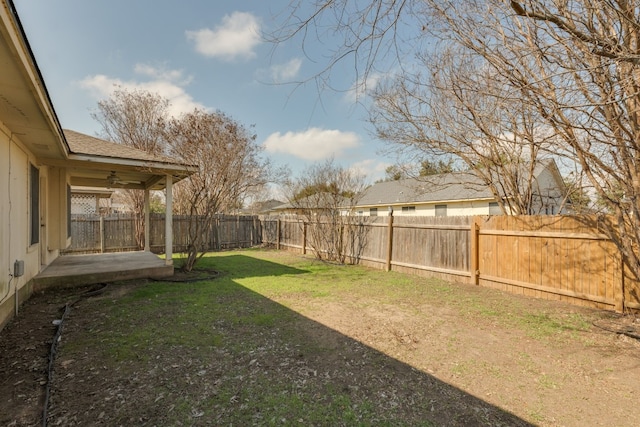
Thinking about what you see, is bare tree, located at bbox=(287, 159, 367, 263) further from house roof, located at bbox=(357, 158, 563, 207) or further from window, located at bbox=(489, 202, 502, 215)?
window, located at bbox=(489, 202, 502, 215)

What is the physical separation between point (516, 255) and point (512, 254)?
0.24 feet

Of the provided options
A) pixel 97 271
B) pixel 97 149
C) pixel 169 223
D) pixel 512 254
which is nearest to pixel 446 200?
pixel 512 254

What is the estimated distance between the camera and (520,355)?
130 inches

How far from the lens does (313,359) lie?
3146mm

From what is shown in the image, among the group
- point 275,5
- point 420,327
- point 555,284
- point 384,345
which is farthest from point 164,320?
point 555,284

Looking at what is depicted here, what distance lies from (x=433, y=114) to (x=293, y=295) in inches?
204

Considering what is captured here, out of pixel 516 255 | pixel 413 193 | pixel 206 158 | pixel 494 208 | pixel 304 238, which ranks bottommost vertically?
pixel 304 238

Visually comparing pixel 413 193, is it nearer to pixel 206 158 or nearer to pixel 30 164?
pixel 206 158

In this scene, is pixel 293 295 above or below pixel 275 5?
below

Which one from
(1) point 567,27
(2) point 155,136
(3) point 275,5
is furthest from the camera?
(2) point 155,136

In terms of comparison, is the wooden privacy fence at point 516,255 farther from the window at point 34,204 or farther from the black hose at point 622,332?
the window at point 34,204

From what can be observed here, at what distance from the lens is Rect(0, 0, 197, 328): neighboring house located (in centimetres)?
271

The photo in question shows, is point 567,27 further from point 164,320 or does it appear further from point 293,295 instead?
point 164,320

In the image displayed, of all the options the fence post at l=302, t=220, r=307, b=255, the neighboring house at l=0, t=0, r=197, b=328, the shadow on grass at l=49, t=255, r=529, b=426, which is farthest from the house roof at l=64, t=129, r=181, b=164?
the fence post at l=302, t=220, r=307, b=255
